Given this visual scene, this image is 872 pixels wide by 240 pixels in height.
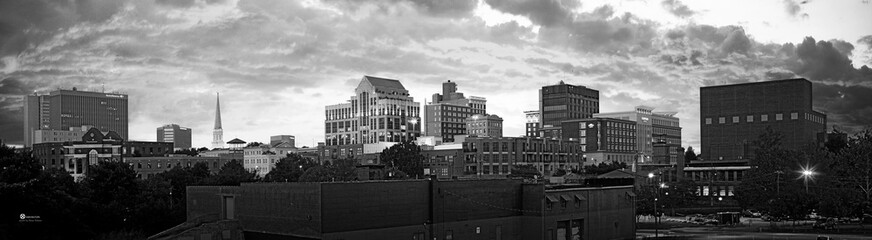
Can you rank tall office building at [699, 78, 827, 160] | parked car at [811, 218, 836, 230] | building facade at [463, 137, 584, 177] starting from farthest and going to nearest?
building facade at [463, 137, 584, 177]
tall office building at [699, 78, 827, 160]
parked car at [811, 218, 836, 230]

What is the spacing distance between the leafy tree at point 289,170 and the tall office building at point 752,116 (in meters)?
94.7

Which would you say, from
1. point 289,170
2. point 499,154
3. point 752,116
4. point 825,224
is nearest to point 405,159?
point 499,154

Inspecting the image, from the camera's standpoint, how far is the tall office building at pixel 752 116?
164875 mm

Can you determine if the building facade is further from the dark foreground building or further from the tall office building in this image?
the dark foreground building

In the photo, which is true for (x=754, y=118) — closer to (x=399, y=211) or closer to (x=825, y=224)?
(x=825, y=224)

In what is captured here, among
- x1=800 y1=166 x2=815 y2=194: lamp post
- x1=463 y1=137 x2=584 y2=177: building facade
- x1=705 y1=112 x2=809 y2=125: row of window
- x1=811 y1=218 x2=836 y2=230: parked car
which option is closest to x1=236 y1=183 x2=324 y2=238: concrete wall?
x1=811 y1=218 x2=836 y2=230: parked car

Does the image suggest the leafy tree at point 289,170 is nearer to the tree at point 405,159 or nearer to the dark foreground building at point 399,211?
the tree at point 405,159

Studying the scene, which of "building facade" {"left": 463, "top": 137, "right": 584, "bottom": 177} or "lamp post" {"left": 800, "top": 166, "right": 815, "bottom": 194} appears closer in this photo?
"lamp post" {"left": 800, "top": 166, "right": 815, "bottom": 194}

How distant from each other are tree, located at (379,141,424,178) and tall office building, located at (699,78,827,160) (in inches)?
2772

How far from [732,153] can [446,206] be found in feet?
425

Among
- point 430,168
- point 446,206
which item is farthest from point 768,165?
point 430,168

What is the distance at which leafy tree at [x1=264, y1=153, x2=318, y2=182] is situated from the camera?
12888 cm

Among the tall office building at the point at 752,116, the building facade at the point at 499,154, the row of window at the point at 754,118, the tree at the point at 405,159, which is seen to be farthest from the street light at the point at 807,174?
the tree at the point at 405,159

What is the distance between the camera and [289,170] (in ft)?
451
